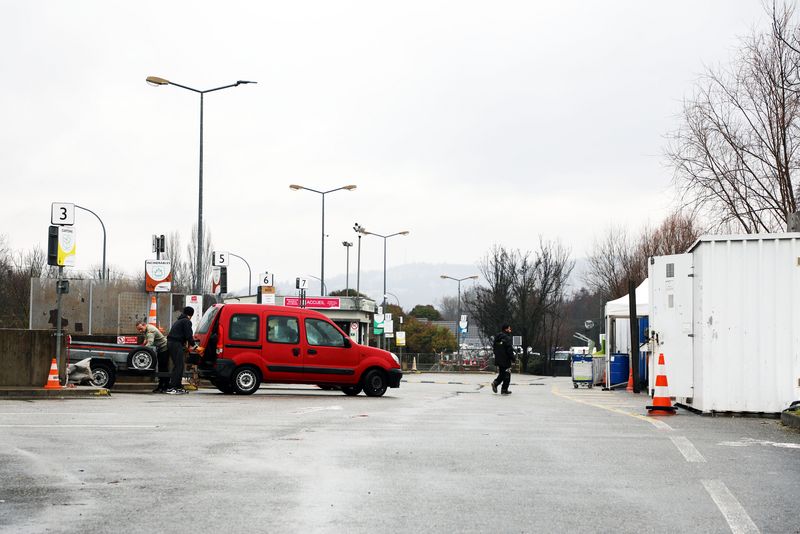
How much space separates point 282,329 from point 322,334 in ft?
3.00

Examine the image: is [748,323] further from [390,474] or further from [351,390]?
[351,390]

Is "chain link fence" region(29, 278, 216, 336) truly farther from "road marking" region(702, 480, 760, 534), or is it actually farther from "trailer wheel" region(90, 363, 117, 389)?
"road marking" region(702, 480, 760, 534)

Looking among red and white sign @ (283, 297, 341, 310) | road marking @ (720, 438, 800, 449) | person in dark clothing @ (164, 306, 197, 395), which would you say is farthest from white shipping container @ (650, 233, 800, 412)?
red and white sign @ (283, 297, 341, 310)

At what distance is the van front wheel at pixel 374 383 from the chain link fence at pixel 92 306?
1124 centimetres

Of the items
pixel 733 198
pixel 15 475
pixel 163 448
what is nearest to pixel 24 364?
pixel 163 448

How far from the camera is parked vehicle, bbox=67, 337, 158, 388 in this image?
76.8 feet

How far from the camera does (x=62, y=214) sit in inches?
926

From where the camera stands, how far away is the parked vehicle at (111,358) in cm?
2342

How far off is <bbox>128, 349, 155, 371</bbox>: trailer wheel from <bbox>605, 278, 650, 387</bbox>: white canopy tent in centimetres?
1351

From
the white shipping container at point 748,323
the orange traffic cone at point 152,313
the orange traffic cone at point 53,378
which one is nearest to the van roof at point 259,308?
the orange traffic cone at point 53,378

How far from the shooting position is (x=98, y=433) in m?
12.4

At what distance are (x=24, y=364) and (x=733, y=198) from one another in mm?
22120

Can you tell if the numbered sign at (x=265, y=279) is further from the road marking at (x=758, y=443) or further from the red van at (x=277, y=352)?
the road marking at (x=758, y=443)

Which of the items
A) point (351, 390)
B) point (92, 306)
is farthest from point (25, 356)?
point (92, 306)
